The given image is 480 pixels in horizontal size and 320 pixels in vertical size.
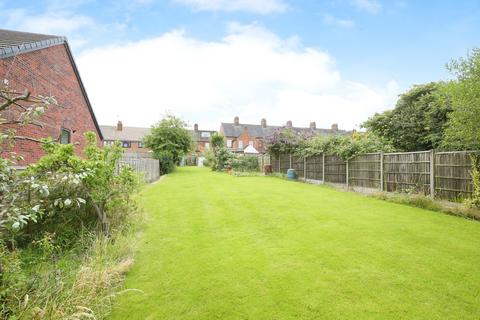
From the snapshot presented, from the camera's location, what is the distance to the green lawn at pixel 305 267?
10.2 ft

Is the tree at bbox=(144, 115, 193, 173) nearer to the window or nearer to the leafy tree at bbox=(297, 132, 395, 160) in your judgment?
the window

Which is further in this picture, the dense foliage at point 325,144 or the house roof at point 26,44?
the dense foliage at point 325,144

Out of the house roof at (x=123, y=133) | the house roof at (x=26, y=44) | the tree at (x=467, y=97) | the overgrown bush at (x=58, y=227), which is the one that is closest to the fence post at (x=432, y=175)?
the tree at (x=467, y=97)

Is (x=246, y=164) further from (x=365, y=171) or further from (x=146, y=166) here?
(x=365, y=171)

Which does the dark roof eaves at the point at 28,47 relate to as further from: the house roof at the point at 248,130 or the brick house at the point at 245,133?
the house roof at the point at 248,130

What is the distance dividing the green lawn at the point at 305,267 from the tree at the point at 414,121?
9113mm

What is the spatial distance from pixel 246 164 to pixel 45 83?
18.0m

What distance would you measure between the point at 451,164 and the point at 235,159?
18.9 metres

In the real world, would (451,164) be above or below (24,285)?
above

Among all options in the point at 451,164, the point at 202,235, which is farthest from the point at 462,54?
the point at 202,235

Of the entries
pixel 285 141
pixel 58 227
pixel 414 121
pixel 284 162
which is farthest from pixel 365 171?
pixel 58 227

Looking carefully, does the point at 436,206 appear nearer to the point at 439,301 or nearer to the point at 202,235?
the point at 439,301

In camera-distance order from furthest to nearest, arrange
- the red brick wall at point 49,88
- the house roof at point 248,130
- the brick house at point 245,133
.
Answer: the house roof at point 248,130 → the brick house at point 245,133 → the red brick wall at point 49,88

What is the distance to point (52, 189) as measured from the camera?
507 cm
